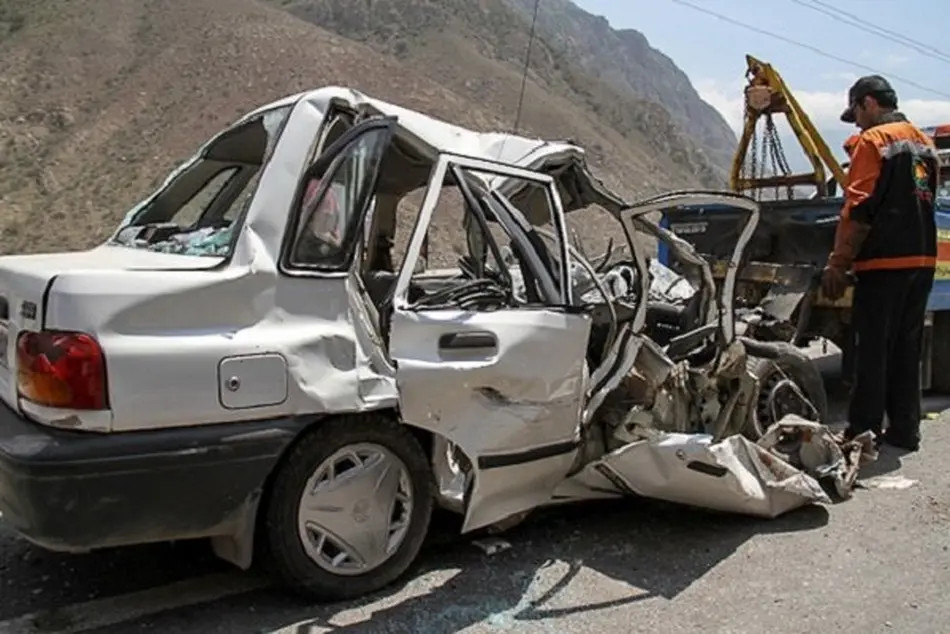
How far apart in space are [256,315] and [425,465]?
3.10 feet

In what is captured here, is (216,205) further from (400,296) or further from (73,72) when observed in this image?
(73,72)

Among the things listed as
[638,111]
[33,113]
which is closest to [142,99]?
[33,113]

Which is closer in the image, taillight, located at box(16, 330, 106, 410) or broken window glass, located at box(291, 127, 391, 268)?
taillight, located at box(16, 330, 106, 410)

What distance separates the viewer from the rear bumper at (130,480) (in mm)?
3008

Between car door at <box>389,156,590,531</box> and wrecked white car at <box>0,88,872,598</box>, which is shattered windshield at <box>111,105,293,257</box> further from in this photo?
car door at <box>389,156,590,531</box>

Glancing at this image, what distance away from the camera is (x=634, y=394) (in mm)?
4629

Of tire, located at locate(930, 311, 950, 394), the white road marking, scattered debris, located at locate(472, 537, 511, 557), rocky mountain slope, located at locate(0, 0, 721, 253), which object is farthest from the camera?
rocky mountain slope, located at locate(0, 0, 721, 253)

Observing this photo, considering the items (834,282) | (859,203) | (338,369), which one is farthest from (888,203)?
(338,369)

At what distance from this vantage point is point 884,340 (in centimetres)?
580

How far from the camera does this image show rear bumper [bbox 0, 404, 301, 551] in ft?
9.87

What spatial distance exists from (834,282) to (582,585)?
286 centimetres

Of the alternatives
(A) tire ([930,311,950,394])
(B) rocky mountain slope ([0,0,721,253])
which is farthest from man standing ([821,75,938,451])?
(B) rocky mountain slope ([0,0,721,253])

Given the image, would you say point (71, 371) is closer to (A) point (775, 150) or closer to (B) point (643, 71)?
(A) point (775, 150)

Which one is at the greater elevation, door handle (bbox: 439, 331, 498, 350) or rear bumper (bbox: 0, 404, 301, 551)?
door handle (bbox: 439, 331, 498, 350)
